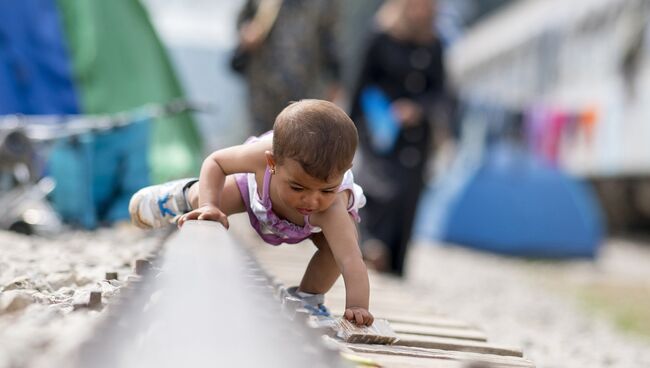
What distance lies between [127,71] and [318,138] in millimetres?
7005

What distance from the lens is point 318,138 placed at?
2.69 meters

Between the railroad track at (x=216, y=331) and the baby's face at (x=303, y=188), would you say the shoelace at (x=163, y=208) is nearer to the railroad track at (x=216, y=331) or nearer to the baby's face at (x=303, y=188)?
the railroad track at (x=216, y=331)

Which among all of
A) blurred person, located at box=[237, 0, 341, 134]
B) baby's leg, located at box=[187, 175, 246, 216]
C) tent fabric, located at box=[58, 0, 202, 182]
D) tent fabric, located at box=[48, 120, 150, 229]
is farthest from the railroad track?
tent fabric, located at box=[58, 0, 202, 182]

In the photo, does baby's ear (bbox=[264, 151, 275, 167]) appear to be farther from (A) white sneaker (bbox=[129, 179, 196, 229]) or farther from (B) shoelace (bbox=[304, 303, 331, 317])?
(A) white sneaker (bbox=[129, 179, 196, 229])

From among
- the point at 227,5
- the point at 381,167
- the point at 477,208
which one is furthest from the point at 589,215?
the point at 227,5

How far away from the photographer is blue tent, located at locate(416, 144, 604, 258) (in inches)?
434

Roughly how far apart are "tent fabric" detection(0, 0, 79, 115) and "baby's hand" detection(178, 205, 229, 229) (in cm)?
551

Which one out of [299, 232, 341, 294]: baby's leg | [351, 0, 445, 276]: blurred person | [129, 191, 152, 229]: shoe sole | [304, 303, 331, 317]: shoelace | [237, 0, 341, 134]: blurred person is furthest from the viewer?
[351, 0, 445, 276]: blurred person

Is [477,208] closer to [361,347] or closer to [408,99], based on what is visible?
[408,99]

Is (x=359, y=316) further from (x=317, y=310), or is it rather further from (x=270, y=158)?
(x=270, y=158)

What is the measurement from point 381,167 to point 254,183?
13.7 ft

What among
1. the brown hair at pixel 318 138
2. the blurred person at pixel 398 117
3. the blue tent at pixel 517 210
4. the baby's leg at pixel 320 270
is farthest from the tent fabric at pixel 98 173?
the blue tent at pixel 517 210

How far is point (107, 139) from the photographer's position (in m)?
6.63

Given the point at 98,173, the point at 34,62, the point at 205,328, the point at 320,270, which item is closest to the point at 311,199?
the point at 320,270
